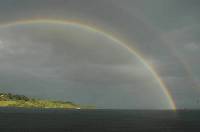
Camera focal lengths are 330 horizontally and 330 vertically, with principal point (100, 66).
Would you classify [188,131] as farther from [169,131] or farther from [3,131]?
[3,131]

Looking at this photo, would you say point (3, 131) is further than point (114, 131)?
No

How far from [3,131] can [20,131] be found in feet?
24.2

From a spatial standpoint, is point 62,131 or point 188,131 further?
point 188,131

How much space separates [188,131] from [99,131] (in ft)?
144

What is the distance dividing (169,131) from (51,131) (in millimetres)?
54981

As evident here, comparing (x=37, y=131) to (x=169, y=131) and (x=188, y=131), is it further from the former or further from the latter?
(x=188, y=131)

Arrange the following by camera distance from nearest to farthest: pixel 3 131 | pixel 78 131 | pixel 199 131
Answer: pixel 3 131 → pixel 78 131 → pixel 199 131

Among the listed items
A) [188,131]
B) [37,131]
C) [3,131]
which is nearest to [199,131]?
[188,131]

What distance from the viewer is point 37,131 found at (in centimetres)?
13988

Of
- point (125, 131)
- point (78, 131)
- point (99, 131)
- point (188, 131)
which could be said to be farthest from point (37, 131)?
point (188, 131)

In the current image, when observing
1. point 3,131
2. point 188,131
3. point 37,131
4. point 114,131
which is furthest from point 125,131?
point 3,131

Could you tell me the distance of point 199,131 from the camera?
156000mm

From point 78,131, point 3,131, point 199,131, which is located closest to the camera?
point 3,131

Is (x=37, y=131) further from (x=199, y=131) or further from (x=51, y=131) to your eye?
(x=199, y=131)
